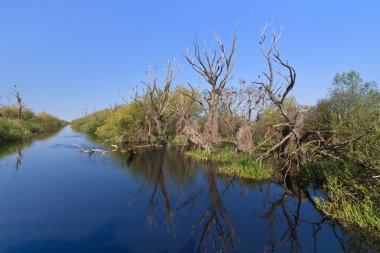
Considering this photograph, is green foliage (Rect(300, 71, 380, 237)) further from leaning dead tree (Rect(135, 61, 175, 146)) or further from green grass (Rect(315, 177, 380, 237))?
leaning dead tree (Rect(135, 61, 175, 146))

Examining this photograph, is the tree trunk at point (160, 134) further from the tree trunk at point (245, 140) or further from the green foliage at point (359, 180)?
the green foliage at point (359, 180)

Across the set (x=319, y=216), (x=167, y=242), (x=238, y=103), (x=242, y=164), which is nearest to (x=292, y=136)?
(x=242, y=164)

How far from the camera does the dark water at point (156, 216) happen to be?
912cm

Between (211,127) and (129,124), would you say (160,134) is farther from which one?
(211,127)

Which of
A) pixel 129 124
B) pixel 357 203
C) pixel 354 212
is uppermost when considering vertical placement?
pixel 129 124

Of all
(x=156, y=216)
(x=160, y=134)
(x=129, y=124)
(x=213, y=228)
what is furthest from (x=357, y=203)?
(x=129, y=124)

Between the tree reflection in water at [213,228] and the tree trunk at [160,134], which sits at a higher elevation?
the tree trunk at [160,134]

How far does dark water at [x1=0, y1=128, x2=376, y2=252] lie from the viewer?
29.9ft

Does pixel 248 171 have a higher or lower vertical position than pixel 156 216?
higher

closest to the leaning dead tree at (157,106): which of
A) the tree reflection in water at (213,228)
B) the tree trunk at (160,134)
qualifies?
the tree trunk at (160,134)

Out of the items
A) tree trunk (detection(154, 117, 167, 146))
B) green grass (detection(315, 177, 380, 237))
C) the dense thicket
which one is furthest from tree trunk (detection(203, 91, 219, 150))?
green grass (detection(315, 177, 380, 237))

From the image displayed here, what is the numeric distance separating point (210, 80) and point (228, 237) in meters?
20.3

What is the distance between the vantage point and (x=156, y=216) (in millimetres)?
11695

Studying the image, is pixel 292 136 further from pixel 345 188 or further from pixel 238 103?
pixel 238 103
